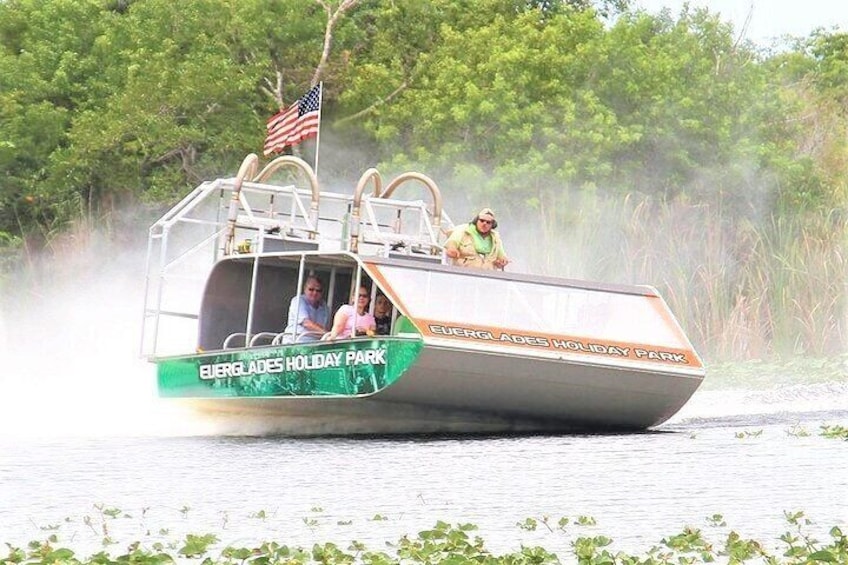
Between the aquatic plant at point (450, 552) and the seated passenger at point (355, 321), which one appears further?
the seated passenger at point (355, 321)

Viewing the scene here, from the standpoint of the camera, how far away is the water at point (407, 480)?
46.0 ft

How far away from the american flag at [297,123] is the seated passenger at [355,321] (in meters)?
5.34

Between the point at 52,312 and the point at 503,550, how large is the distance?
34868 millimetres

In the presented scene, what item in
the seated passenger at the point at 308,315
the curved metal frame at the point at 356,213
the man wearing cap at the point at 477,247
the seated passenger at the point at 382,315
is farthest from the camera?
the curved metal frame at the point at 356,213

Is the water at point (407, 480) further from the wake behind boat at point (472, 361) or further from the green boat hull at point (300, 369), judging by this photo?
the green boat hull at point (300, 369)

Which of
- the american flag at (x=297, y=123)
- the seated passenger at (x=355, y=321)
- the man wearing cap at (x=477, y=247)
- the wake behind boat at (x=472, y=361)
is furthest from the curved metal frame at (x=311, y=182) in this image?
the seated passenger at (x=355, y=321)

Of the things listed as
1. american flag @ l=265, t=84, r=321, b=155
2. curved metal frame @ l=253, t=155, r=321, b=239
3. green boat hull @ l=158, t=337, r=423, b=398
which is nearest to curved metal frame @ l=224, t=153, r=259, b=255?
curved metal frame @ l=253, t=155, r=321, b=239

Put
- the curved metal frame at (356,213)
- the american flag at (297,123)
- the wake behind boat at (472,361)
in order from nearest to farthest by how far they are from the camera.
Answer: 1. the wake behind boat at (472,361)
2. the curved metal frame at (356,213)
3. the american flag at (297,123)

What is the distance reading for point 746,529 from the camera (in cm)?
1360

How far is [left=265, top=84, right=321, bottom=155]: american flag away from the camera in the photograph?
2630cm

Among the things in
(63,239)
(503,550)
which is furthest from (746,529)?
(63,239)

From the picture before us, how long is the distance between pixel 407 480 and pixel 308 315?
5236 mm

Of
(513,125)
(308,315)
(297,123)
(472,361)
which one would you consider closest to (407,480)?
(472,361)

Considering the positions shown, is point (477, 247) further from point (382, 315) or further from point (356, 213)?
point (382, 315)
